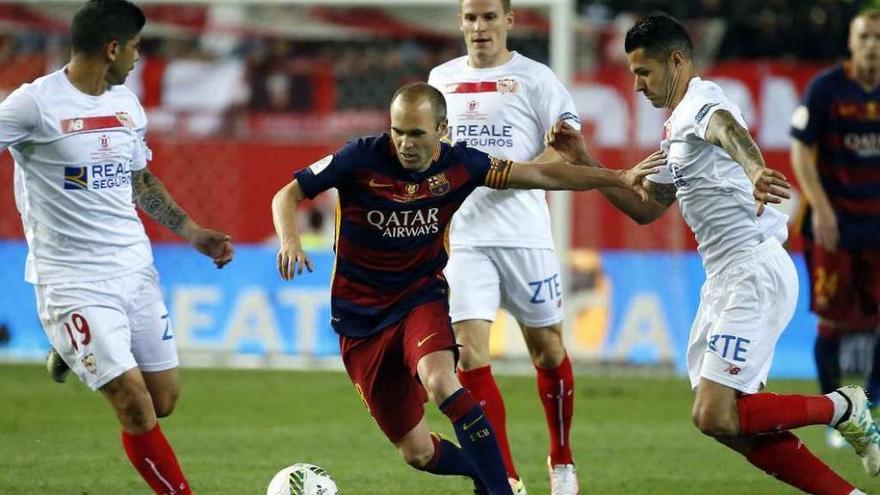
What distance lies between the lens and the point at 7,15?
19125 millimetres

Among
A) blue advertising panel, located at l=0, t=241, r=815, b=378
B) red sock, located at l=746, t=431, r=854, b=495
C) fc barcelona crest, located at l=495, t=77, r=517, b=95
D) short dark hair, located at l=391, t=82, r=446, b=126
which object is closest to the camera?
short dark hair, located at l=391, t=82, r=446, b=126

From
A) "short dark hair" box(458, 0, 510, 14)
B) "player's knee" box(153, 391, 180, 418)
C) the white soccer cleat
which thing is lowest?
the white soccer cleat

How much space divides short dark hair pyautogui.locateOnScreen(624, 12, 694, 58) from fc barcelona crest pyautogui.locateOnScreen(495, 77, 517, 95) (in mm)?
1363

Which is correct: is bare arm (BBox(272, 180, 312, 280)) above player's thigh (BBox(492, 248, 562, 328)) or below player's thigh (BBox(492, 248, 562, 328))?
above

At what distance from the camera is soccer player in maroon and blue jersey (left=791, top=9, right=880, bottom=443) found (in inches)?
404

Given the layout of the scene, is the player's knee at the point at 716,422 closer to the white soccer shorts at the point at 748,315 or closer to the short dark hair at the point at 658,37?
the white soccer shorts at the point at 748,315

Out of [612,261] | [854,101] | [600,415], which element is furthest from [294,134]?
[854,101]

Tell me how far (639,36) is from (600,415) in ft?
17.2

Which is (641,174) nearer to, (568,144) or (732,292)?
(568,144)

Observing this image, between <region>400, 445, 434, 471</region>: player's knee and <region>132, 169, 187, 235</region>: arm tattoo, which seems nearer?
<region>400, 445, 434, 471</region>: player's knee

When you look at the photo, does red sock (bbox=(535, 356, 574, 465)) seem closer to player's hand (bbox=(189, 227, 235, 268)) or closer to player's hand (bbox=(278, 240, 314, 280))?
player's hand (bbox=(189, 227, 235, 268))

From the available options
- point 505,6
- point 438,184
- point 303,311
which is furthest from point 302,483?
point 303,311

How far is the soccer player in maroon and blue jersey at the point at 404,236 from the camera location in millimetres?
6641

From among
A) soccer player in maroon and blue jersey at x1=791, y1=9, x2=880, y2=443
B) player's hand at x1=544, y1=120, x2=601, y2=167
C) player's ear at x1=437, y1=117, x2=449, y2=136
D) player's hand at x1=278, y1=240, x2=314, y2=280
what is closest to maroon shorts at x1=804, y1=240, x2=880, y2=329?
soccer player in maroon and blue jersey at x1=791, y1=9, x2=880, y2=443
